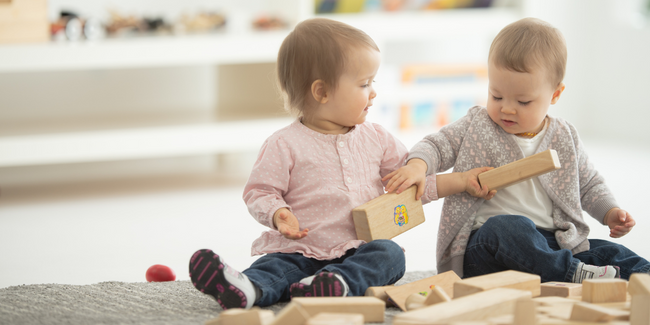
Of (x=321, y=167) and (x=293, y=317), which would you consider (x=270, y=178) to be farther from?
(x=293, y=317)

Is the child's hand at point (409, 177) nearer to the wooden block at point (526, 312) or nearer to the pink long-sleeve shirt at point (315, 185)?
the pink long-sleeve shirt at point (315, 185)

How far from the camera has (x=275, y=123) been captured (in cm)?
219

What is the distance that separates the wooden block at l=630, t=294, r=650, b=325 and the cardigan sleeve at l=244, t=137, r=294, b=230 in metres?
0.49

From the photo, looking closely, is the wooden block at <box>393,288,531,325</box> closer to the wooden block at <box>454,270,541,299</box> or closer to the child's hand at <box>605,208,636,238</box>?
the wooden block at <box>454,270,541,299</box>

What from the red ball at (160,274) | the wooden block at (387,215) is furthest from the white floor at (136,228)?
the wooden block at (387,215)

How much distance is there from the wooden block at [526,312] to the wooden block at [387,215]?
0.31 metres

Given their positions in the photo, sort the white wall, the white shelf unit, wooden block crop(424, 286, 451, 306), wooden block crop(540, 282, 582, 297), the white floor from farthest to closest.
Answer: the white wall, the white shelf unit, the white floor, wooden block crop(540, 282, 582, 297), wooden block crop(424, 286, 451, 306)

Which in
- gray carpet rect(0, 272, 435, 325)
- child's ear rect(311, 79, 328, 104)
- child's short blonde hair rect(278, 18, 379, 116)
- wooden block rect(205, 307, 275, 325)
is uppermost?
child's short blonde hair rect(278, 18, 379, 116)

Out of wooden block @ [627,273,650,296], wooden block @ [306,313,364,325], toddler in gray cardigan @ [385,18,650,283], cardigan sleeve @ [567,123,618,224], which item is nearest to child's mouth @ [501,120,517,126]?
toddler in gray cardigan @ [385,18,650,283]

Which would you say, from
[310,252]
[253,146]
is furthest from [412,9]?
[310,252]

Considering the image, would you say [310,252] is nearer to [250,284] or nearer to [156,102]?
[250,284]

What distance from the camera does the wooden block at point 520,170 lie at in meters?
0.99

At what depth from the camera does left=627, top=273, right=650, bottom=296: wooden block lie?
0.79 meters

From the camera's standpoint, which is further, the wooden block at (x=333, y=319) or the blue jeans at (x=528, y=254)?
the blue jeans at (x=528, y=254)
